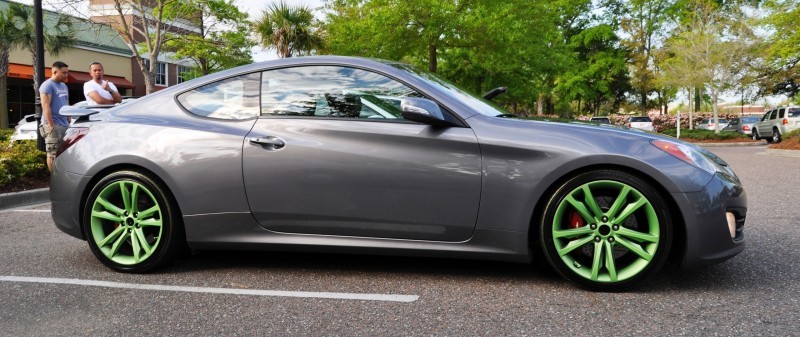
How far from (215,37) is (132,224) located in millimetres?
19150

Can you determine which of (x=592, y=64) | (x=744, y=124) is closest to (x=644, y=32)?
(x=592, y=64)

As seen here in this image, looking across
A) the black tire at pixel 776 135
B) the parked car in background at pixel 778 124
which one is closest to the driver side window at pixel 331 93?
the parked car in background at pixel 778 124

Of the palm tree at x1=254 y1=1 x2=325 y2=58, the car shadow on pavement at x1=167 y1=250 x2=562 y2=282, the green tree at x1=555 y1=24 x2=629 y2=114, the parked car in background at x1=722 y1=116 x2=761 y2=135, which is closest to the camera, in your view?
the car shadow on pavement at x1=167 y1=250 x2=562 y2=282

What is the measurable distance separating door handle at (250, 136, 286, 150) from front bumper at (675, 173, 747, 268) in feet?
7.40

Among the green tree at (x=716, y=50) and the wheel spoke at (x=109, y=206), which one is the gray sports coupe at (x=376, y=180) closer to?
the wheel spoke at (x=109, y=206)

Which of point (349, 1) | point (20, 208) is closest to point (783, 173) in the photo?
point (20, 208)

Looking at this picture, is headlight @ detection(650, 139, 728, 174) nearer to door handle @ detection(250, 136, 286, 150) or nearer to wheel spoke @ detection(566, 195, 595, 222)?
wheel spoke @ detection(566, 195, 595, 222)

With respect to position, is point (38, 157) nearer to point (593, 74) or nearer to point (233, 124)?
point (233, 124)

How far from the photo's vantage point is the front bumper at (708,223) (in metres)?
3.09

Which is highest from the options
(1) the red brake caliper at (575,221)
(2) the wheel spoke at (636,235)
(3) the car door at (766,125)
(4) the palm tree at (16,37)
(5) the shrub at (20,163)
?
(4) the palm tree at (16,37)

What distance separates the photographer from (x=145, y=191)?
370 centimetres

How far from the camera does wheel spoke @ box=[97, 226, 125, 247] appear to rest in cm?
376

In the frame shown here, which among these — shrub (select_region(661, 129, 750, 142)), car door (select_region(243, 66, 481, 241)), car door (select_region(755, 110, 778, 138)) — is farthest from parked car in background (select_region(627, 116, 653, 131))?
car door (select_region(243, 66, 481, 241))

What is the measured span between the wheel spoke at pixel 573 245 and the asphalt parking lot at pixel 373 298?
24 cm
